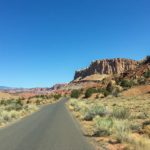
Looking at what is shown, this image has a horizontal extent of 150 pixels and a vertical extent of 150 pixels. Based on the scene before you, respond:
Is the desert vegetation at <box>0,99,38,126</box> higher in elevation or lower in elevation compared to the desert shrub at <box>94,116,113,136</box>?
higher

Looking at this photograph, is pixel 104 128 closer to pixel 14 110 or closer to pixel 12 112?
pixel 12 112

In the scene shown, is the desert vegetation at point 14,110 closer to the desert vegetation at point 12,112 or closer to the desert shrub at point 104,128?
the desert vegetation at point 12,112

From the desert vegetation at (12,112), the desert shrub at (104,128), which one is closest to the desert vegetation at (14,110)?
the desert vegetation at (12,112)

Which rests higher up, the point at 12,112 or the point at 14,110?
the point at 14,110

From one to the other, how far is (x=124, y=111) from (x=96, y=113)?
460 cm

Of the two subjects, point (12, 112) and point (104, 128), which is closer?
point (104, 128)

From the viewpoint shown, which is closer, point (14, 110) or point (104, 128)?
point (104, 128)

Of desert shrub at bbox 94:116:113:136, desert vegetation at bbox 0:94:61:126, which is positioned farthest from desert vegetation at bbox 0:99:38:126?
desert shrub at bbox 94:116:113:136

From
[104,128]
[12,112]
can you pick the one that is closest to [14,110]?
[12,112]

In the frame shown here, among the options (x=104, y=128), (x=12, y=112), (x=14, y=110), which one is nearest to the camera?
(x=104, y=128)

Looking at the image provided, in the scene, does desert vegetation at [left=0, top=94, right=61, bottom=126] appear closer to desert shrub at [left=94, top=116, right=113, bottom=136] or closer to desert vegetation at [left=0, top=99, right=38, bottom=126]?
desert vegetation at [left=0, top=99, right=38, bottom=126]

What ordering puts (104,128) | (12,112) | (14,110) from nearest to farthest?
(104,128), (12,112), (14,110)

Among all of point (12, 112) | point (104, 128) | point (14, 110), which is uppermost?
point (14, 110)

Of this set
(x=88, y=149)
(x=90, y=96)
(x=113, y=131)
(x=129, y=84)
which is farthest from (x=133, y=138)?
(x=90, y=96)
